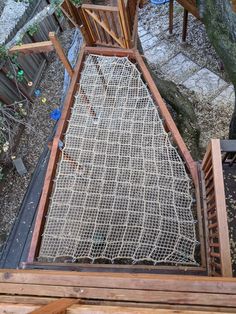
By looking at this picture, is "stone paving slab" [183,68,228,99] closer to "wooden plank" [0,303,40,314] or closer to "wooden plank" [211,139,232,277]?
"wooden plank" [211,139,232,277]

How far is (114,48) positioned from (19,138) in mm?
3015

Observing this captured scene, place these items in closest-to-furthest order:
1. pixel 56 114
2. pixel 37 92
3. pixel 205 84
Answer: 1. pixel 56 114
2. pixel 205 84
3. pixel 37 92

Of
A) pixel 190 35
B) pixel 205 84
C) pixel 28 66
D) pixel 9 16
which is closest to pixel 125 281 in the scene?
pixel 205 84

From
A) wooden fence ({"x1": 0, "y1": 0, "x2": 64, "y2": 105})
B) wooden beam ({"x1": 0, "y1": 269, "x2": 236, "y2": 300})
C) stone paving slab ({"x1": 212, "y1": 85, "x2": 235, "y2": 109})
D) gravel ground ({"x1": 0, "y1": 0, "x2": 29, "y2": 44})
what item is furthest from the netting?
gravel ground ({"x1": 0, "y1": 0, "x2": 29, "y2": 44})

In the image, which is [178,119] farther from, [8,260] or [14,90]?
[8,260]

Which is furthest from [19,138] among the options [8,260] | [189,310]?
[189,310]

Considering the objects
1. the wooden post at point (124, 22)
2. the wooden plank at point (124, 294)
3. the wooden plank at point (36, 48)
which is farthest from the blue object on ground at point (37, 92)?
the wooden plank at point (124, 294)

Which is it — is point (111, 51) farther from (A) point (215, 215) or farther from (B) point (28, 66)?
(B) point (28, 66)

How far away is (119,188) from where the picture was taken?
126 inches

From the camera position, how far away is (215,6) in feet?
12.4

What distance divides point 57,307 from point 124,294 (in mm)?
434

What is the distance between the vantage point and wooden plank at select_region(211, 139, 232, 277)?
2.25 meters

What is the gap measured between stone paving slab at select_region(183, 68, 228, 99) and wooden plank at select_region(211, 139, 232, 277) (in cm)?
389

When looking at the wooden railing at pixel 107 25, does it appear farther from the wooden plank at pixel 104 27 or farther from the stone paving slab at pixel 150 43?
the stone paving slab at pixel 150 43
